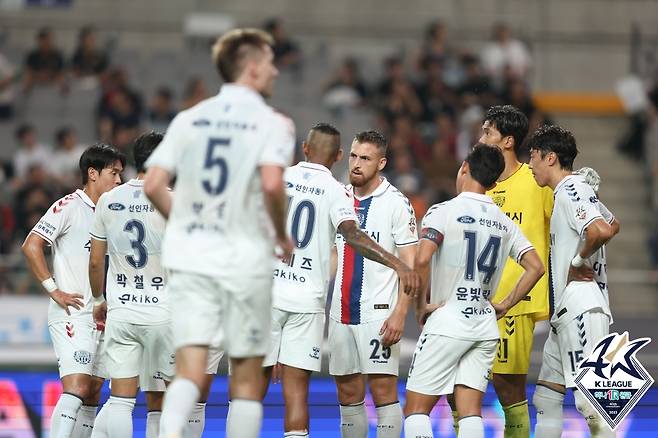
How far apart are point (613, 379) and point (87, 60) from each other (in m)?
12.8

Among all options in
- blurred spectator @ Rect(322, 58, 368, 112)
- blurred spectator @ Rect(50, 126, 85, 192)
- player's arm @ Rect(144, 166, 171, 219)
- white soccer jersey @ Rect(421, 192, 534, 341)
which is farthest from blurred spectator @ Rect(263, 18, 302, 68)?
player's arm @ Rect(144, 166, 171, 219)

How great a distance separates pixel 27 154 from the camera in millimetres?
17562

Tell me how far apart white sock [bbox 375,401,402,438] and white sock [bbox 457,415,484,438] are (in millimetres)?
757

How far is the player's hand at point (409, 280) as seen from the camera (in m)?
7.32

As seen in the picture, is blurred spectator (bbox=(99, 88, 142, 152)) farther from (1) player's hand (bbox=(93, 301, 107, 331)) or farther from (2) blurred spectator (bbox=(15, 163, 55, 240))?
(1) player's hand (bbox=(93, 301, 107, 331))

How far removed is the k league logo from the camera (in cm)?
818

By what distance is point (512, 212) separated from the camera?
8.68 meters

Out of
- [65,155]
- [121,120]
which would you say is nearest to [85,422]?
[65,155]

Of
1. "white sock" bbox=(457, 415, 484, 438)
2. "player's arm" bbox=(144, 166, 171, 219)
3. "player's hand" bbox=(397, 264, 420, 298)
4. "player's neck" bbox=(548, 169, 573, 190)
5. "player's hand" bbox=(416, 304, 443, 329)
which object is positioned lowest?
"white sock" bbox=(457, 415, 484, 438)

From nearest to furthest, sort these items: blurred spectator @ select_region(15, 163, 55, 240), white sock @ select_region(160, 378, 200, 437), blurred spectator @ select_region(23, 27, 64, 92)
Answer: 1. white sock @ select_region(160, 378, 200, 437)
2. blurred spectator @ select_region(15, 163, 55, 240)
3. blurred spectator @ select_region(23, 27, 64, 92)

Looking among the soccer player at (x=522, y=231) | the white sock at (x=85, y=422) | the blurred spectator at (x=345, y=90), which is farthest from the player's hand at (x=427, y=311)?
the blurred spectator at (x=345, y=90)

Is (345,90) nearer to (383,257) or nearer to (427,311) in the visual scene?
(427,311)

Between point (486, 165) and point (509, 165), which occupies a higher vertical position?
point (509, 165)

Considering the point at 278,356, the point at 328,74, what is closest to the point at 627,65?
the point at 328,74
